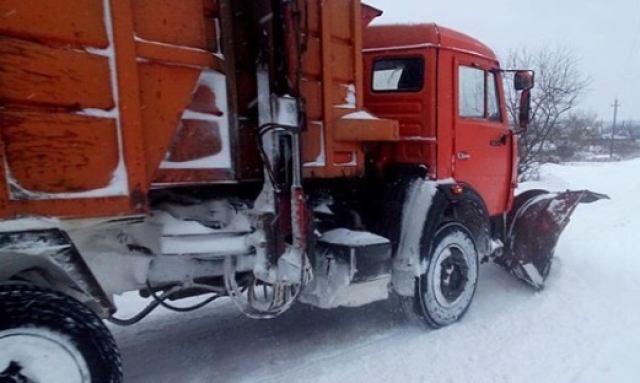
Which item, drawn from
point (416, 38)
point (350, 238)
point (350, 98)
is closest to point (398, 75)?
→ point (416, 38)

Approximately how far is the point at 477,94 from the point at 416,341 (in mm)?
2378

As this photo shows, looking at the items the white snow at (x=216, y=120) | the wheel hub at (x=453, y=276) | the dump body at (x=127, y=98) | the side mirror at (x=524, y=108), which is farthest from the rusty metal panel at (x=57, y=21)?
the side mirror at (x=524, y=108)

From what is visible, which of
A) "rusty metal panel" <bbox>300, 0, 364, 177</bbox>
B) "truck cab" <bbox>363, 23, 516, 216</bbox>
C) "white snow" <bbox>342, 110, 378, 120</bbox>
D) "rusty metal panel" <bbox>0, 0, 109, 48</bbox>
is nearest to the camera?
"rusty metal panel" <bbox>0, 0, 109, 48</bbox>

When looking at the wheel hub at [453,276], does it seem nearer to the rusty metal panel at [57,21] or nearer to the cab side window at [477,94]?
the cab side window at [477,94]

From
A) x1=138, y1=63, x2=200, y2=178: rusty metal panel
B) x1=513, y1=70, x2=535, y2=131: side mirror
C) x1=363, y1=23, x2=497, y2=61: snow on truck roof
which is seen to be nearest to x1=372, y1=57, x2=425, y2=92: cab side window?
x1=363, y1=23, x2=497, y2=61: snow on truck roof

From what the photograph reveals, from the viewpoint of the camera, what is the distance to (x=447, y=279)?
15.4ft

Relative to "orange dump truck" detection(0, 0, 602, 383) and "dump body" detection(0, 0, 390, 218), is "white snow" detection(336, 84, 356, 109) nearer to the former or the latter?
"orange dump truck" detection(0, 0, 602, 383)

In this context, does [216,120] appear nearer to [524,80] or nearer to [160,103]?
[160,103]

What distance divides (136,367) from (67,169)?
2.06 meters

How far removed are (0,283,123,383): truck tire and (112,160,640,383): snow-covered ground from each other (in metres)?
1.19

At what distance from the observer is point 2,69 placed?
6.85ft

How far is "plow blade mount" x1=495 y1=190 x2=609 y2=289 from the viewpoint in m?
5.54

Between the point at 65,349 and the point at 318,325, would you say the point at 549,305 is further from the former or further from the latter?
the point at 65,349

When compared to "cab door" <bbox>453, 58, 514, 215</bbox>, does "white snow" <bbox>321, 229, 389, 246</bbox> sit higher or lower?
lower
